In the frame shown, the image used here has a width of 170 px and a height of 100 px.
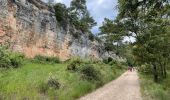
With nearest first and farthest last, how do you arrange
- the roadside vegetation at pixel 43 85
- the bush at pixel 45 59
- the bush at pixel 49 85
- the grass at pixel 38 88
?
the grass at pixel 38 88 < the roadside vegetation at pixel 43 85 < the bush at pixel 49 85 < the bush at pixel 45 59

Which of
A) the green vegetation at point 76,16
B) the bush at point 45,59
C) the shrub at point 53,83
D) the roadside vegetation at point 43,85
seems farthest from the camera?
the green vegetation at point 76,16

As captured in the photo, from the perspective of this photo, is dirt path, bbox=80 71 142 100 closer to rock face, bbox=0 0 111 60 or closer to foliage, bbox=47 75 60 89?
foliage, bbox=47 75 60 89

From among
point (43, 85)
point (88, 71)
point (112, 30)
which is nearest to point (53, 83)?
point (43, 85)

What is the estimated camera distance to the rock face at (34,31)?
34625mm

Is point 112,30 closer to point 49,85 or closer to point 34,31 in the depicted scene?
point 34,31

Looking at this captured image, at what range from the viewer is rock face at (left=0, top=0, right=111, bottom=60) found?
3462 centimetres

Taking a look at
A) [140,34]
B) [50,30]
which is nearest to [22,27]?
[50,30]

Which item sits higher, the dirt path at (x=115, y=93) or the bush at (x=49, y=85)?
the bush at (x=49, y=85)

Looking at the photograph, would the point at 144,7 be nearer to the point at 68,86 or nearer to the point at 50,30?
the point at 68,86

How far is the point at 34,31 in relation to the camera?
40.4 m

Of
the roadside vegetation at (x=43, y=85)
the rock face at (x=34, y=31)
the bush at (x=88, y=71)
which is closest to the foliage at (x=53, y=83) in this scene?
the roadside vegetation at (x=43, y=85)

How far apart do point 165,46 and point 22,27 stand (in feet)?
58.5

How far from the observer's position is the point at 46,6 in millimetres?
45656

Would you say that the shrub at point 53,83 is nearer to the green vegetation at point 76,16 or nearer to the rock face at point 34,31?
the rock face at point 34,31
